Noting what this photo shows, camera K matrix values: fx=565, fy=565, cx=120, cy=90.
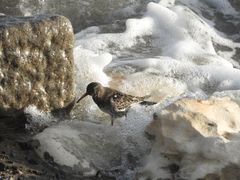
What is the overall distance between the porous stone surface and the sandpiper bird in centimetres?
28

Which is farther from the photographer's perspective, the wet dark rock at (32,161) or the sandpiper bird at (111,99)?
the sandpiper bird at (111,99)

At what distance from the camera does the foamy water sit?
4926 mm

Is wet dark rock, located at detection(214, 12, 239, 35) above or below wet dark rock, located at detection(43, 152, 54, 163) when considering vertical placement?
below

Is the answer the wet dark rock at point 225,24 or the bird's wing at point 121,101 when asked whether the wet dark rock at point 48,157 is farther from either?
the wet dark rock at point 225,24

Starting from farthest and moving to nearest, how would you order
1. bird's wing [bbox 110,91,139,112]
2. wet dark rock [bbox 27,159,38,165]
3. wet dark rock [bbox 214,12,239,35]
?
wet dark rock [bbox 214,12,239,35] < bird's wing [bbox 110,91,139,112] < wet dark rock [bbox 27,159,38,165]

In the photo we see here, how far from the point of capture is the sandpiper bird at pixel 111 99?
225 inches

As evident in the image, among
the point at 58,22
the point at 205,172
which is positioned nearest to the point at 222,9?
the point at 58,22

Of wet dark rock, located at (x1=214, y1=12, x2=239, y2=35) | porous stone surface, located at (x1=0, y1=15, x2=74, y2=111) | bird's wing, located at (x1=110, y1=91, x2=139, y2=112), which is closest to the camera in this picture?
porous stone surface, located at (x1=0, y1=15, x2=74, y2=111)

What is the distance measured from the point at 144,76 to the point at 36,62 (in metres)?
1.77

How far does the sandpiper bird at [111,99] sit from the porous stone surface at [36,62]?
0.91 feet

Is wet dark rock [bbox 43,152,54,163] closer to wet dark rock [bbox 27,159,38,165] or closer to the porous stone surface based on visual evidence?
wet dark rock [bbox 27,159,38,165]

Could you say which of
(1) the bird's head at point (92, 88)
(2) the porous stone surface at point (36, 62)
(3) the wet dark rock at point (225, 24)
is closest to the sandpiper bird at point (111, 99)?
(1) the bird's head at point (92, 88)

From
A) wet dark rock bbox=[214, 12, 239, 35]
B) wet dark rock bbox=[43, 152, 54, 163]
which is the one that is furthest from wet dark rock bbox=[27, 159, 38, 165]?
wet dark rock bbox=[214, 12, 239, 35]

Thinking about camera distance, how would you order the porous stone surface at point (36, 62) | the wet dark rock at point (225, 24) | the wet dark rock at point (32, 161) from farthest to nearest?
the wet dark rock at point (225, 24), the porous stone surface at point (36, 62), the wet dark rock at point (32, 161)
